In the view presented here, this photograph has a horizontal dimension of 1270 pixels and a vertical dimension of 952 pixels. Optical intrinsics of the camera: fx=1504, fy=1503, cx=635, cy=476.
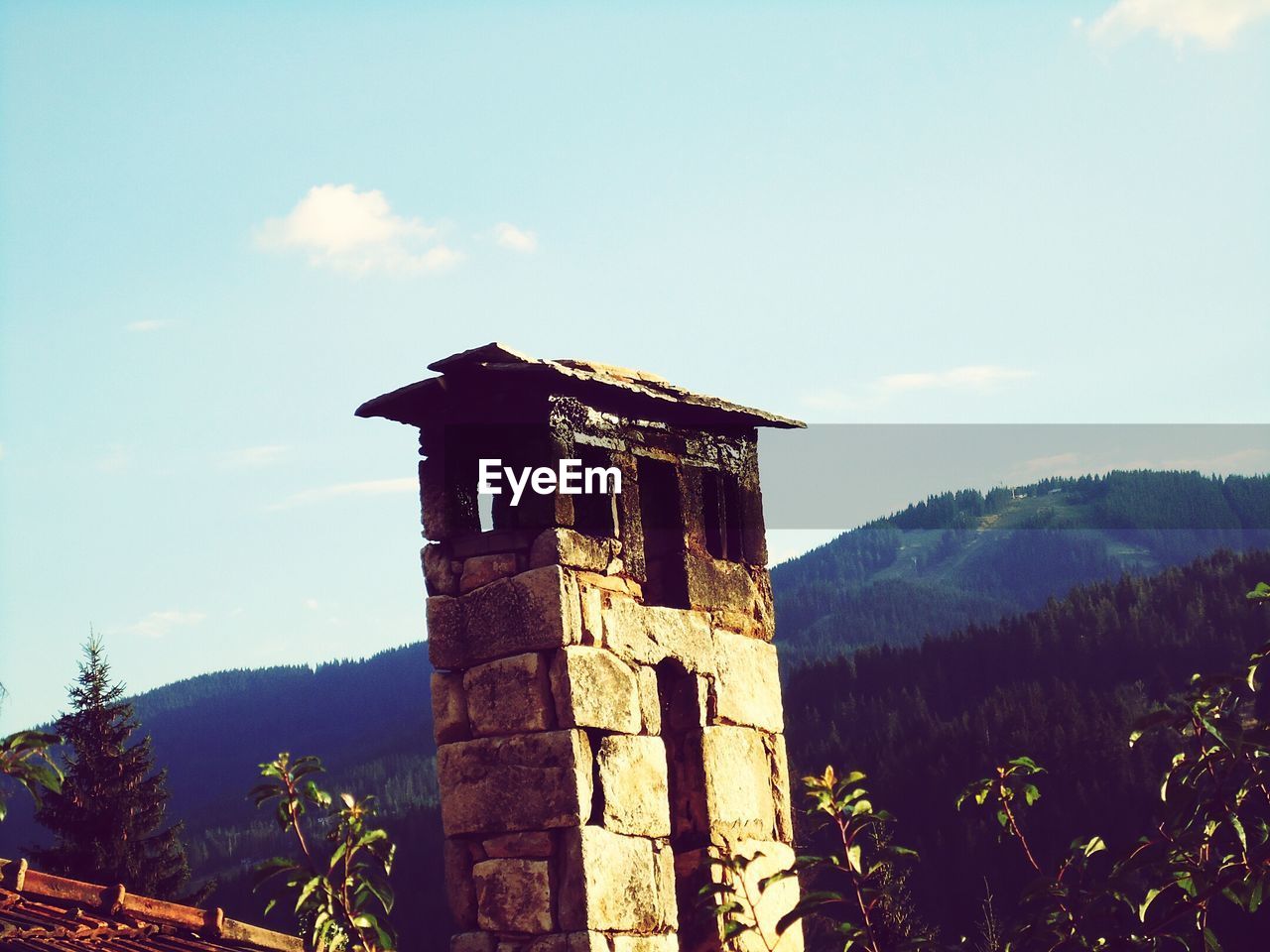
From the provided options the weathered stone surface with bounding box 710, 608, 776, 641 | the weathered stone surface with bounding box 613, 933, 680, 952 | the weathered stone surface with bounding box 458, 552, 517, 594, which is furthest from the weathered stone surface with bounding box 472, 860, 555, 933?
the weathered stone surface with bounding box 710, 608, 776, 641

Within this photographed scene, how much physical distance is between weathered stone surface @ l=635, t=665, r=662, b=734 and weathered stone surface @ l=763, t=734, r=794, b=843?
0.95 m

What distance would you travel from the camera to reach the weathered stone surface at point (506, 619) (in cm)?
696

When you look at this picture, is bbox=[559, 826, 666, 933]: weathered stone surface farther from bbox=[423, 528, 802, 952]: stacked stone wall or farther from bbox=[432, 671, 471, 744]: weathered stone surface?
bbox=[432, 671, 471, 744]: weathered stone surface

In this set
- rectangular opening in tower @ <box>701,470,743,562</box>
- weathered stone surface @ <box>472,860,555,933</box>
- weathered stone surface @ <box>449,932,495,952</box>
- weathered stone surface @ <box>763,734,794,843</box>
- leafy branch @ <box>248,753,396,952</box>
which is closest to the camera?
leafy branch @ <box>248,753,396,952</box>

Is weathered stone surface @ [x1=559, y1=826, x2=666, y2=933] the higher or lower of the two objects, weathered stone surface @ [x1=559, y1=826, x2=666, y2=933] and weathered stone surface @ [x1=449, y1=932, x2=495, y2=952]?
the higher

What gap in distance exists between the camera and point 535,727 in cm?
695

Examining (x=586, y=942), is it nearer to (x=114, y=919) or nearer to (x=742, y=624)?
(x=742, y=624)

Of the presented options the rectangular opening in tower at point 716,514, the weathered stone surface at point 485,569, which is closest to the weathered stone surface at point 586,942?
the weathered stone surface at point 485,569

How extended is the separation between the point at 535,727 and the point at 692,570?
139 centimetres

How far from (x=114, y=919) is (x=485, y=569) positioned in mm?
3167

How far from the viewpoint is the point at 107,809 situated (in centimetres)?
3272

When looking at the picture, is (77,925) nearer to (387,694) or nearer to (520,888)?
(520,888)

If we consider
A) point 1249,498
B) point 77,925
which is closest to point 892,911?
point 77,925

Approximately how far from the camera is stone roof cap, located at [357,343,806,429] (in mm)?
7156
